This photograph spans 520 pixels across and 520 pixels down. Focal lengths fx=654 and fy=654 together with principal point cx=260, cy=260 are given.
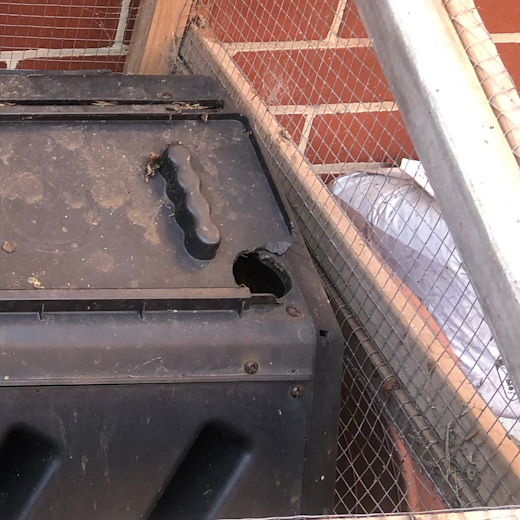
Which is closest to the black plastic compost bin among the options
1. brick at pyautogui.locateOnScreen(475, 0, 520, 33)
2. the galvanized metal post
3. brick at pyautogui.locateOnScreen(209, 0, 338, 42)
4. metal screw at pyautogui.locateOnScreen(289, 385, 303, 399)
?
metal screw at pyautogui.locateOnScreen(289, 385, 303, 399)

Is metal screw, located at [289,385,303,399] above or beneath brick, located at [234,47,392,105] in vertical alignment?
beneath

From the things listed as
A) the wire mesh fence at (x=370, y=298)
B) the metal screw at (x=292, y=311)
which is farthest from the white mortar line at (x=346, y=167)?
the metal screw at (x=292, y=311)

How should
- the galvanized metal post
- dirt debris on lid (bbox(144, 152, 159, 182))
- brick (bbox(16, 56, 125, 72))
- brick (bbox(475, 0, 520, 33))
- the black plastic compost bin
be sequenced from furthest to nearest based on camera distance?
1. brick (bbox(475, 0, 520, 33))
2. brick (bbox(16, 56, 125, 72))
3. dirt debris on lid (bbox(144, 152, 159, 182))
4. the black plastic compost bin
5. the galvanized metal post

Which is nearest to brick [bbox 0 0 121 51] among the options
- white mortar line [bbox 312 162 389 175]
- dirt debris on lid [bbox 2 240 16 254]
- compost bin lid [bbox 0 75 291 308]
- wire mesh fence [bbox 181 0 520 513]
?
wire mesh fence [bbox 181 0 520 513]

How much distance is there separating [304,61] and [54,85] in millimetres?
388

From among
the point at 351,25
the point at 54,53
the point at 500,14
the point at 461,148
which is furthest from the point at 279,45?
the point at 461,148

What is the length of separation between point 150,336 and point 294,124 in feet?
1.87

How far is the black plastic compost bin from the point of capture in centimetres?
55

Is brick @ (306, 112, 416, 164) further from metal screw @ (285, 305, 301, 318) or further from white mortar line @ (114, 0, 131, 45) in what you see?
metal screw @ (285, 305, 301, 318)

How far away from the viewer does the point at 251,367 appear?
0.58 metres

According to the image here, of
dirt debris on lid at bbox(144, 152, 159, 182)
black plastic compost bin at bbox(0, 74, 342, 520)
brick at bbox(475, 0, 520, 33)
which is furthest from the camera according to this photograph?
brick at bbox(475, 0, 520, 33)

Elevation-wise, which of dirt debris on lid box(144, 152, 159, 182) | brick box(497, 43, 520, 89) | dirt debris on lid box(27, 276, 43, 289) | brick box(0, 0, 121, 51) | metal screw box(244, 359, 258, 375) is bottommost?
metal screw box(244, 359, 258, 375)

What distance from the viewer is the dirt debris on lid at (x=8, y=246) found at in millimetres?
570

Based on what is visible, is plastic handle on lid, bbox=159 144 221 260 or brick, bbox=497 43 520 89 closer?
plastic handle on lid, bbox=159 144 221 260
